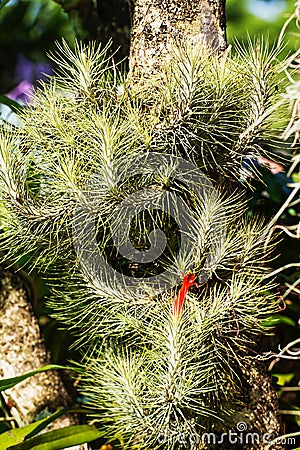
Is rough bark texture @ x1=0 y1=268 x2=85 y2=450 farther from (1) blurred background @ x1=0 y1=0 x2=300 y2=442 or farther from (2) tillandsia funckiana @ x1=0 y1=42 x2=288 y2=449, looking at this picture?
(2) tillandsia funckiana @ x1=0 y1=42 x2=288 y2=449

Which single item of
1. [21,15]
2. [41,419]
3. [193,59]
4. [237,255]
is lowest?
[41,419]

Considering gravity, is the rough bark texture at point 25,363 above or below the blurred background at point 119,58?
below

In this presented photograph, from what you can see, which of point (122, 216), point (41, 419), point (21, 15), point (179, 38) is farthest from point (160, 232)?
point (21, 15)

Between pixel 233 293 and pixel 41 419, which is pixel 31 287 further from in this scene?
pixel 233 293

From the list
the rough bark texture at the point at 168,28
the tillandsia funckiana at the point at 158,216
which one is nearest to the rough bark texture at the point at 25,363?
the tillandsia funckiana at the point at 158,216

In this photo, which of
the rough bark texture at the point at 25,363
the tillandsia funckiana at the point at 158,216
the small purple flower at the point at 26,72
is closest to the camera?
the tillandsia funckiana at the point at 158,216

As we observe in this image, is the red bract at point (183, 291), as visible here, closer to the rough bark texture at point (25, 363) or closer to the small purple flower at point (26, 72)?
the rough bark texture at point (25, 363)

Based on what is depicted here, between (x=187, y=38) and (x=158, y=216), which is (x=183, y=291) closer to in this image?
(x=158, y=216)
